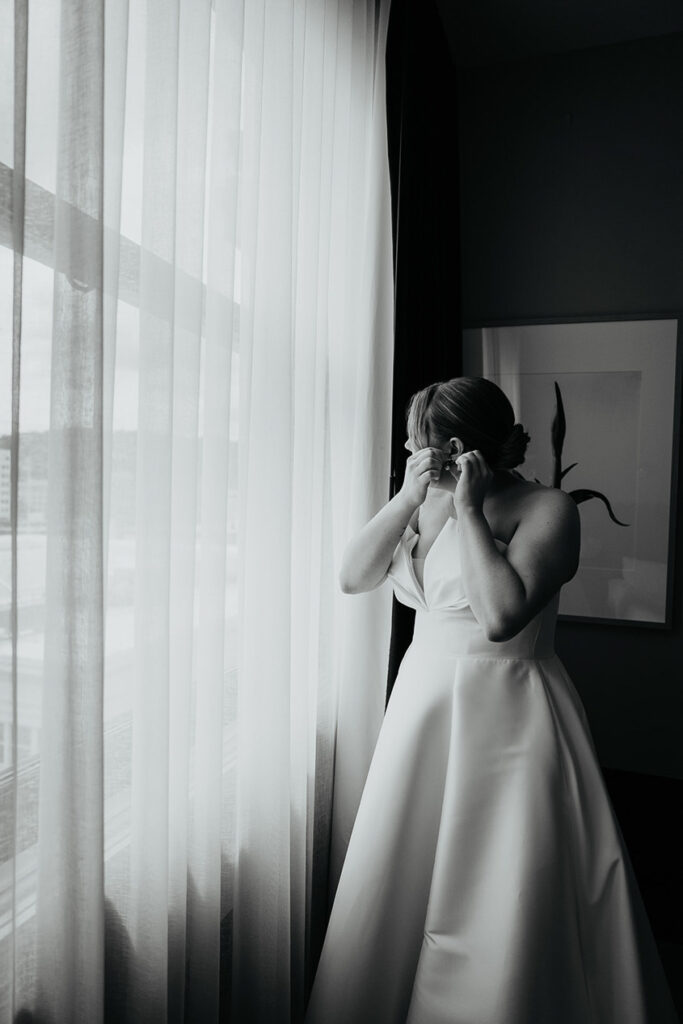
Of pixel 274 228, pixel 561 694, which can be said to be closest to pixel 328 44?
pixel 274 228

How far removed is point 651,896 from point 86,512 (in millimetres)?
2232

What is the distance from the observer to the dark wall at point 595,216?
2.72 metres

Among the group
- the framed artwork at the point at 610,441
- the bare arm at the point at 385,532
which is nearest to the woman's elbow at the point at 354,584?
the bare arm at the point at 385,532

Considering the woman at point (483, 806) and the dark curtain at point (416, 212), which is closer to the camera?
the woman at point (483, 806)

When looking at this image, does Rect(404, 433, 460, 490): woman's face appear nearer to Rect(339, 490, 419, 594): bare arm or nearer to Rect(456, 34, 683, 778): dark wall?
Rect(339, 490, 419, 594): bare arm

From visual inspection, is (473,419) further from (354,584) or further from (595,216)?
(595,216)

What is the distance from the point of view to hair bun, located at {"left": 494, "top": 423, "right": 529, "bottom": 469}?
4.73ft

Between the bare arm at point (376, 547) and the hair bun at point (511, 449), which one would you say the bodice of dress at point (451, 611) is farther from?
the hair bun at point (511, 449)

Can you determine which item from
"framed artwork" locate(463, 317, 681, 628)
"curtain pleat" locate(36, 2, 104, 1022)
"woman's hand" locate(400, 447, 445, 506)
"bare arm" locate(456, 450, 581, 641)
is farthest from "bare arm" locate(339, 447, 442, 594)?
"framed artwork" locate(463, 317, 681, 628)

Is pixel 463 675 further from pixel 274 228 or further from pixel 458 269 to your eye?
pixel 458 269

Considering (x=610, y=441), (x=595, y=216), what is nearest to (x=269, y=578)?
(x=610, y=441)

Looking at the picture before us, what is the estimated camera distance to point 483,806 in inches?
52.2

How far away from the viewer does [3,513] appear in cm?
75

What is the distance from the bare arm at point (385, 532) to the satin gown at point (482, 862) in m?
0.09
